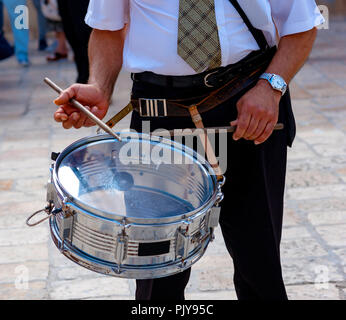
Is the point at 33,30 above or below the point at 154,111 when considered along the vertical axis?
below

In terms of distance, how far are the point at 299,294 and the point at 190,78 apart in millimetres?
1327

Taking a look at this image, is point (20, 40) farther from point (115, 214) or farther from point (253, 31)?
point (115, 214)

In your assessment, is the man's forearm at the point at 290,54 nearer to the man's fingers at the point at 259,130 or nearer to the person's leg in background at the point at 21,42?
the man's fingers at the point at 259,130

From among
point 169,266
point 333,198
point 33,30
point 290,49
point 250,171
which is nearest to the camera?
point 169,266

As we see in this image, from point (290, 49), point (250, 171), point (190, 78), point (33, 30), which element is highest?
point (290, 49)

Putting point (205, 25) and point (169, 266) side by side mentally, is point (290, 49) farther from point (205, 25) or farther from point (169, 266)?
point (169, 266)

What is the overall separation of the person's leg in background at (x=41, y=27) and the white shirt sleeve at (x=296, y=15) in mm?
6280

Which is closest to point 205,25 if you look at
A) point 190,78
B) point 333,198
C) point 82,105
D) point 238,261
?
point 190,78

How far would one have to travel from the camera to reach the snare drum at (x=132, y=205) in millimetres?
1504

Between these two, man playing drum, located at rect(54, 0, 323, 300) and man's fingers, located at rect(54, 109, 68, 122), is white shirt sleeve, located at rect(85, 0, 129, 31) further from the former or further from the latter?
man's fingers, located at rect(54, 109, 68, 122)

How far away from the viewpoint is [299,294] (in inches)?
102

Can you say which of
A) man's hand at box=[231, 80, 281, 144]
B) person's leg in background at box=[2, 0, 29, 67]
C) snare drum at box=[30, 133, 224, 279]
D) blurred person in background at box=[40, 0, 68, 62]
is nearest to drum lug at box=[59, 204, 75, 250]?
snare drum at box=[30, 133, 224, 279]

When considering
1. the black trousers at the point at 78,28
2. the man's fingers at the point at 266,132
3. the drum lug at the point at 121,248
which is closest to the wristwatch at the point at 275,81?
the man's fingers at the point at 266,132

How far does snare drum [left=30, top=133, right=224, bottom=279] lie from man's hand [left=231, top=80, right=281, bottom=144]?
0.50ft
